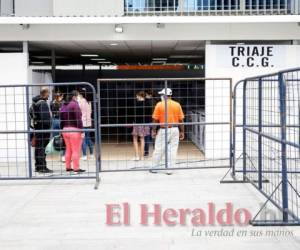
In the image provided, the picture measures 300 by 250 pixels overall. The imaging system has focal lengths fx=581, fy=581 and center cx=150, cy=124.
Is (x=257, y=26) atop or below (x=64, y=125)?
atop

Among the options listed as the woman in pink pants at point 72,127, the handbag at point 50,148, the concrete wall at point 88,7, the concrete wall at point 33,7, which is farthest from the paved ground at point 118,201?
the concrete wall at point 33,7

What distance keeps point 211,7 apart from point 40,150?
18.1 feet

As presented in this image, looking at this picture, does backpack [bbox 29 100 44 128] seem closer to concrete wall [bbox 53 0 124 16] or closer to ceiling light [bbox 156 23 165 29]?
concrete wall [bbox 53 0 124 16]

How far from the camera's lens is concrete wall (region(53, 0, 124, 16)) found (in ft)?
43.8

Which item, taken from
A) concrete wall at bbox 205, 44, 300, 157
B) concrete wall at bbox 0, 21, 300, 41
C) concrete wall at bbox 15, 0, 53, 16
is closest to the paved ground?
concrete wall at bbox 205, 44, 300, 157

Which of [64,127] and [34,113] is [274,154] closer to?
[64,127]

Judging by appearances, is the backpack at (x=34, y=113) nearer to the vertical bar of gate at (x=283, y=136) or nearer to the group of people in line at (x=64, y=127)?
the group of people in line at (x=64, y=127)

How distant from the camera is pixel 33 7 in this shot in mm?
Result: 13789

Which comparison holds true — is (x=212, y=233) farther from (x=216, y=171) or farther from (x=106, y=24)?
(x=106, y=24)

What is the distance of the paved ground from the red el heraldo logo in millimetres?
98

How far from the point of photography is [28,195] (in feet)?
31.7

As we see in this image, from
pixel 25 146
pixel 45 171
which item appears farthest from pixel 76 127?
pixel 25 146

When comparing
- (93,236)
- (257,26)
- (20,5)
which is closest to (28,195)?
(93,236)

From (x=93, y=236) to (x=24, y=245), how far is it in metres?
0.83
